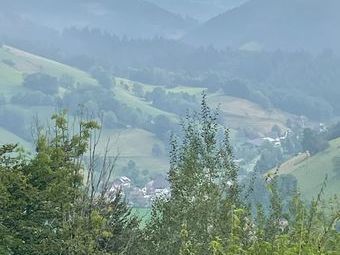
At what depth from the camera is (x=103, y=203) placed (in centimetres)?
2492

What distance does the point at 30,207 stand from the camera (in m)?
25.8

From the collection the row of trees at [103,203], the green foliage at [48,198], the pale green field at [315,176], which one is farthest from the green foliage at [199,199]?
the pale green field at [315,176]

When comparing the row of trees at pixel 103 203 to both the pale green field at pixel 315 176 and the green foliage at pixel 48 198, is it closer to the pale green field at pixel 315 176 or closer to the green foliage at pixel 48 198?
the green foliage at pixel 48 198

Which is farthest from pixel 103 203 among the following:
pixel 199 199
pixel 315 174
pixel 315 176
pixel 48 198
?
pixel 315 174

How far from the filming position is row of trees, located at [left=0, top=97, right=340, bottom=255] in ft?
70.9

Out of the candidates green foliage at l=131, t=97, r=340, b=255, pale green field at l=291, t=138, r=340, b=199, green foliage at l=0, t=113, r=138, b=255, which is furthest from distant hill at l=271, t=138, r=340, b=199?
green foliage at l=0, t=113, r=138, b=255

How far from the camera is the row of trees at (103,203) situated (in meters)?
21.6

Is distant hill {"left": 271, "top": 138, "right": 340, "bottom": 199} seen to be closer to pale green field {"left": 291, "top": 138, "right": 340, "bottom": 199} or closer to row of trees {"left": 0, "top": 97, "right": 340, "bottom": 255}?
pale green field {"left": 291, "top": 138, "right": 340, "bottom": 199}

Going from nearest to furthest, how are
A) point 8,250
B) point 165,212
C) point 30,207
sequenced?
point 8,250
point 30,207
point 165,212

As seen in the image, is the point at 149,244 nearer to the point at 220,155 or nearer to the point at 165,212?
the point at 165,212

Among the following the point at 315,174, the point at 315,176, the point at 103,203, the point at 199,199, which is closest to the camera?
the point at 103,203

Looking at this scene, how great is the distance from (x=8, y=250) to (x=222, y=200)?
26.8ft

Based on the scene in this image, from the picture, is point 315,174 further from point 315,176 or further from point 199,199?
point 199,199

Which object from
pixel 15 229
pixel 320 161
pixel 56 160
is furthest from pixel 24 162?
pixel 320 161
